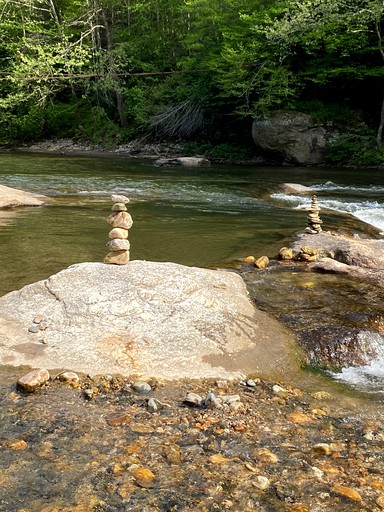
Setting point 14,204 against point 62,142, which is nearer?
point 14,204

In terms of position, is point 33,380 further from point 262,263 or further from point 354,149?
point 354,149

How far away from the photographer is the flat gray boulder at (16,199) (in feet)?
39.7

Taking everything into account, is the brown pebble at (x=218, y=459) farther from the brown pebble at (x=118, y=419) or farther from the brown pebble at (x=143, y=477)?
the brown pebble at (x=118, y=419)

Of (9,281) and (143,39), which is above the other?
(143,39)

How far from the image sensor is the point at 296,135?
23844 millimetres

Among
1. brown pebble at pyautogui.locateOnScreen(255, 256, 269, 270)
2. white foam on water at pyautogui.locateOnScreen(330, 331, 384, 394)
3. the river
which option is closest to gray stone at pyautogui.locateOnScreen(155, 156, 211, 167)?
the river

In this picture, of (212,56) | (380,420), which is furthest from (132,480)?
(212,56)

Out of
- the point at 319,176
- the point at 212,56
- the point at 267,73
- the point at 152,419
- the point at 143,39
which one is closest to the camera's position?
the point at 152,419

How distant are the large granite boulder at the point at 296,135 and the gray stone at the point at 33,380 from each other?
21.8 meters

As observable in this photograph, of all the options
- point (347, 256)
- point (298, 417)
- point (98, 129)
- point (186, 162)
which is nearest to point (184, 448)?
point (298, 417)

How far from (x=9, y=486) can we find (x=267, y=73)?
2482 centimetres

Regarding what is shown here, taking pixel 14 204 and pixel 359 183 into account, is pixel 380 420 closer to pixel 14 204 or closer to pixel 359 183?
pixel 14 204

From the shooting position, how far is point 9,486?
2.83 m

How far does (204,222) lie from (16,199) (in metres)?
4.87
